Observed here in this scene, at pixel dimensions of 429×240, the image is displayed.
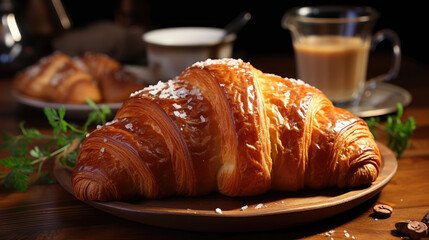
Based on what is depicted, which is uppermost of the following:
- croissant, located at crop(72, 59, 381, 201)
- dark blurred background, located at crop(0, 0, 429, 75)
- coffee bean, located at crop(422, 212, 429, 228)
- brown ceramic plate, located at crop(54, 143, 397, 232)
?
croissant, located at crop(72, 59, 381, 201)

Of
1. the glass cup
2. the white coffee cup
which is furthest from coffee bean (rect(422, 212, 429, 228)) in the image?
the white coffee cup

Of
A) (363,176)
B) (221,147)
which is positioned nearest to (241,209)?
(221,147)

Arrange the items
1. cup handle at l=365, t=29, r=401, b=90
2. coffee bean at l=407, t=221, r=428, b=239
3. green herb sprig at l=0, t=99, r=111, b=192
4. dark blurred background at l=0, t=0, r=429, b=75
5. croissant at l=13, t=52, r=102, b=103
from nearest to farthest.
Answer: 1. coffee bean at l=407, t=221, r=428, b=239
2. green herb sprig at l=0, t=99, r=111, b=192
3. croissant at l=13, t=52, r=102, b=103
4. cup handle at l=365, t=29, r=401, b=90
5. dark blurred background at l=0, t=0, r=429, b=75

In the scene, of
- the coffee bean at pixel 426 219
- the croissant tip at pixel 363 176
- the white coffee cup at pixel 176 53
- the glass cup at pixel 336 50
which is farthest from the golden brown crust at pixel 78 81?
the coffee bean at pixel 426 219

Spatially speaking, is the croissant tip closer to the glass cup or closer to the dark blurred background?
the glass cup

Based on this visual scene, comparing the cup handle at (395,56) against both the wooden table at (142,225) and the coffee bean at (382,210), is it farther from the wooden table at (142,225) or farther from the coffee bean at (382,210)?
the coffee bean at (382,210)

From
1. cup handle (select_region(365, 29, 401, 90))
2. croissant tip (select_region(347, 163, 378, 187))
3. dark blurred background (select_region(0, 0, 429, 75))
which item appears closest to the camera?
croissant tip (select_region(347, 163, 378, 187))
